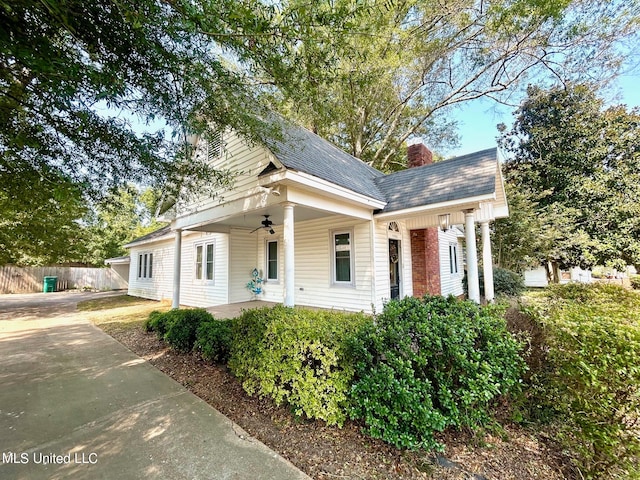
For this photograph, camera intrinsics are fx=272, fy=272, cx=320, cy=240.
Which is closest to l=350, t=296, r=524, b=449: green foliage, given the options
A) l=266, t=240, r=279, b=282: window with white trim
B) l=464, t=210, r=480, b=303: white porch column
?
l=464, t=210, r=480, b=303: white porch column

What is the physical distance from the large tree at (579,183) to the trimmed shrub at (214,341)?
14469mm

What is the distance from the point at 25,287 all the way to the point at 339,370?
26872 mm

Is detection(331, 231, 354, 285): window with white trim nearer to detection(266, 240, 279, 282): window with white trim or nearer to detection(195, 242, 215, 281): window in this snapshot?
detection(266, 240, 279, 282): window with white trim

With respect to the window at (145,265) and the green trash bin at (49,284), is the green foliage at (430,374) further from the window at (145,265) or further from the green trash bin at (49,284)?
the green trash bin at (49,284)

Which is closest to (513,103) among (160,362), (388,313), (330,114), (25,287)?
(330,114)

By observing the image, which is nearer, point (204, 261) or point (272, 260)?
point (272, 260)

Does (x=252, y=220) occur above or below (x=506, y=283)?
above

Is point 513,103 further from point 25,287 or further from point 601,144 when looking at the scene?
point 25,287

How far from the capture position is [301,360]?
3.08m

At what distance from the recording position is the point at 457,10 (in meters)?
10.8

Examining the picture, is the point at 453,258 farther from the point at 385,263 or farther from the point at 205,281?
the point at 205,281

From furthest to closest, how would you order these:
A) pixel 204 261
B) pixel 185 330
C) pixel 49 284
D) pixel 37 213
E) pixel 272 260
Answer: pixel 49 284 < pixel 204 261 < pixel 272 260 < pixel 37 213 < pixel 185 330

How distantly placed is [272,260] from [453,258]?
895 cm

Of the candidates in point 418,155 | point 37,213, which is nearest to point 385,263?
point 418,155
